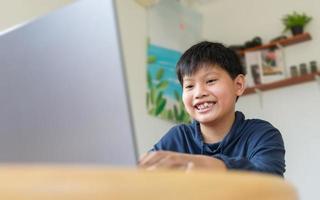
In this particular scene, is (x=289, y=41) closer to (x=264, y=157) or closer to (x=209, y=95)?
(x=209, y=95)

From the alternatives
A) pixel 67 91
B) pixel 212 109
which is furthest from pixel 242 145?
pixel 67 91

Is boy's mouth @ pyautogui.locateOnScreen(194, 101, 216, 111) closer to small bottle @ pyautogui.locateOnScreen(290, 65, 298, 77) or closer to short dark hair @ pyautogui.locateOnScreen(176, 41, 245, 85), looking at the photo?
short dark hair @ pyautogui.locateOnScreen(176, 41, 245, 85)

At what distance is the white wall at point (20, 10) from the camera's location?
2.22 m

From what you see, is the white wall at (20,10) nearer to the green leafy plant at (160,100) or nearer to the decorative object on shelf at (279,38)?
the green leafy plant at (160,100)

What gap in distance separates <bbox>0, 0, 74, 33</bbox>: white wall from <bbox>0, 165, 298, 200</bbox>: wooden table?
74.4 inches

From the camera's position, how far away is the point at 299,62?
3.34m

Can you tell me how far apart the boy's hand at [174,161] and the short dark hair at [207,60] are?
2.09 ft

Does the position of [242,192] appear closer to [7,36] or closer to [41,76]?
[41,76]

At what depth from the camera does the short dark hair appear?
1363mm

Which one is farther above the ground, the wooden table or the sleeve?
the wooden table

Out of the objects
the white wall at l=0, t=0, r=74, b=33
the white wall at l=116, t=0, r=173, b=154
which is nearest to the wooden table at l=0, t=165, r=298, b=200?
the white wall at l=0, t=0, r=74, b=33

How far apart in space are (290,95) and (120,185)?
124 inches

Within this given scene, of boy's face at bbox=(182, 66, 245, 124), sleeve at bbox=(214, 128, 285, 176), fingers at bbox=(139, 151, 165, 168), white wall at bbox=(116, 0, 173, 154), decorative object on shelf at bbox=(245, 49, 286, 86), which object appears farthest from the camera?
decorative object on shelf at bbox=(245, 49, 286, 86)

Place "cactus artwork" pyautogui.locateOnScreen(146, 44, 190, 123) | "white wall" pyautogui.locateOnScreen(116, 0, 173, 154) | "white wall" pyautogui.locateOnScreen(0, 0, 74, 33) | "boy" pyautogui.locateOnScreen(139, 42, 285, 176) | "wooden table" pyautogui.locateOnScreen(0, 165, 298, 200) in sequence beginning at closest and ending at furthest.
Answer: "wooden table" pyautogui.locateOnScreen(0, 165, 298, 200) < "boy" pyautogui.locateOnScreen(139, 42, 285, 176) < "white wall" pyautogui.locateOnScreen(0, 0, 74, 33) < "white wall" pyautogui.locateOnScreen(116, 0, 173, 154) < "cactus artwork" pyautogui.locateOnScreen(146, 44, 190, 123)
